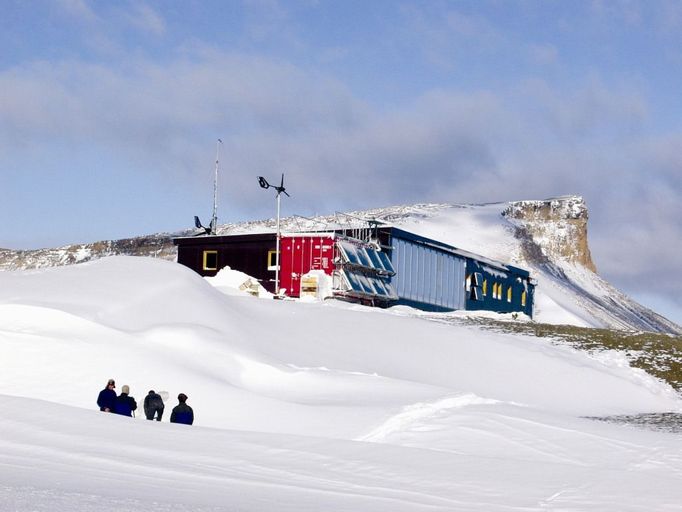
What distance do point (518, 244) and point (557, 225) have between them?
Result: 15155mm

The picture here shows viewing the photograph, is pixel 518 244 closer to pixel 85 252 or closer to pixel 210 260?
pixel 85 252

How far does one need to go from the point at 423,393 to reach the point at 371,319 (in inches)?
437

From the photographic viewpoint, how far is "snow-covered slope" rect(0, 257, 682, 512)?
36.3ft

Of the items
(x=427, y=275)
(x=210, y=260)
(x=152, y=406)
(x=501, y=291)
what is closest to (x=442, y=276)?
(x=427, y=275)

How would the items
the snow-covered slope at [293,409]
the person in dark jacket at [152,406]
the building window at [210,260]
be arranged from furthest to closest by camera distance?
1. the building window at [210,260]
2. the person in dark jacket at [152,406]
3. the snow-covered slope at [293,409]

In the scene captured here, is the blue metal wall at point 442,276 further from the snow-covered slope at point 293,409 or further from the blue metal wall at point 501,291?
the snow-covered slope at point 293,409

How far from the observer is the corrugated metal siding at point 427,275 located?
5103cm

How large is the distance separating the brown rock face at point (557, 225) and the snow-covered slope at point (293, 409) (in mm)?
86562

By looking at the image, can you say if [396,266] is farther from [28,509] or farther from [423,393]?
[28,509]

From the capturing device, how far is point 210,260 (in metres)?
50.3

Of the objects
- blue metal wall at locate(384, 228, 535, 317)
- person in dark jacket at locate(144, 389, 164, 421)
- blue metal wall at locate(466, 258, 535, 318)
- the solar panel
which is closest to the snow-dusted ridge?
blue metal wall at locate(466, 258, 535, 318)

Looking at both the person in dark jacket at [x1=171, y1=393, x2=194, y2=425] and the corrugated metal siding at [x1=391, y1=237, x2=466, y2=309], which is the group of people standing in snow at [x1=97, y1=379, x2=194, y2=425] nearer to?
the person in dark jacket at [x1=171, y1=393, x2=194, y2=425]

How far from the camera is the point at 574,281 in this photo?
4235 inches

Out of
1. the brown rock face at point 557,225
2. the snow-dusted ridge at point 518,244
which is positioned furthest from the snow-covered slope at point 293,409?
the brown rock face at point 557,225
